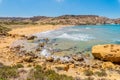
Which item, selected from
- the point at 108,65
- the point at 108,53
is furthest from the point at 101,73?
the point at 108,53

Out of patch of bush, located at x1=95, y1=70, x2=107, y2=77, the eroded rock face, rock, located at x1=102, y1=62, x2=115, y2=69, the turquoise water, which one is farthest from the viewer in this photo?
the turquoise water

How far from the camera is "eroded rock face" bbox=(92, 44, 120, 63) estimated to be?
18297mm

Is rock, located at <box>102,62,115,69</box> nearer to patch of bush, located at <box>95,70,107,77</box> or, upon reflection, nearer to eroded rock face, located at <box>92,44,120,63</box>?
eroded rock face, located at <box>92,44,120,63</box>

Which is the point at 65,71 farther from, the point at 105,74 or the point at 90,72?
the point at 105,74

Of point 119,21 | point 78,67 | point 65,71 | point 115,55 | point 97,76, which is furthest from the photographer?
point 119,21

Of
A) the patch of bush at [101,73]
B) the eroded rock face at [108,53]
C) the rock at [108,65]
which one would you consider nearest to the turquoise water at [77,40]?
the eroded rock face at [108,53]

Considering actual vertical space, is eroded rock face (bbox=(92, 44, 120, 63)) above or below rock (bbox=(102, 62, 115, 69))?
above

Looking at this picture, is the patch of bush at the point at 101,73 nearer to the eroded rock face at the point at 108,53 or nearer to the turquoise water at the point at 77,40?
the eroded rock face at the point at 108,53

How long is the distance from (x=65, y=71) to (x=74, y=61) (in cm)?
410

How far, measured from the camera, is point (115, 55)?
18297 mm

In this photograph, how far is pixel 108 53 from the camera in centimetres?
1886

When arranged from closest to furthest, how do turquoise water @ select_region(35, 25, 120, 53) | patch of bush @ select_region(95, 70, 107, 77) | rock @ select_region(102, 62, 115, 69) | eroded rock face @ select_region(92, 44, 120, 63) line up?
patch of bush @ select_region(95, 70, 107, 77)
rock @ select_region(102, 62, 115, 69)
eroded rock face @ select_region(92, 44, 120, 63)
turquoise water @ select_region(35, 25, 120, 53)

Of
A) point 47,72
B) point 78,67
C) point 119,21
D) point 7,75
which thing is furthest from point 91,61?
point 119,21

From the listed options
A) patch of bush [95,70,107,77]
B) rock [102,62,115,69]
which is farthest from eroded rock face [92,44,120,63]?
patch of bush [95,70,107,77]
